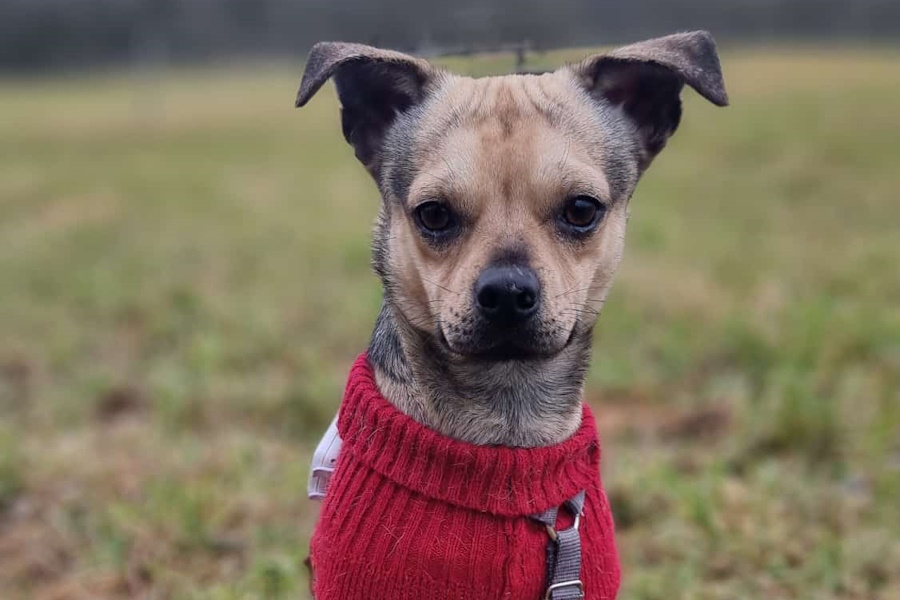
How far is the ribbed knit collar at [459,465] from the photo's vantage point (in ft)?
7.86

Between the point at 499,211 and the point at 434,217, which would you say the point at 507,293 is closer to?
the point at 499,211

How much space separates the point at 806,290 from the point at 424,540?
5365 millimetres

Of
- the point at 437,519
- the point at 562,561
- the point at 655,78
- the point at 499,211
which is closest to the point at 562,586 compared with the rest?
the point at 562,561

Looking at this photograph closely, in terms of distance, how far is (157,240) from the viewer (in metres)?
10.0

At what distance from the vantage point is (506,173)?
253 cm

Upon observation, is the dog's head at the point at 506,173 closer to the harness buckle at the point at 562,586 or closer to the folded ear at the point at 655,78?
the folded ear at the point at 655,78

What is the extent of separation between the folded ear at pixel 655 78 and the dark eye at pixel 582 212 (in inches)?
18.0

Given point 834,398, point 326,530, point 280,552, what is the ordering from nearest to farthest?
point 326,530 < point 280,552 < point 834,398

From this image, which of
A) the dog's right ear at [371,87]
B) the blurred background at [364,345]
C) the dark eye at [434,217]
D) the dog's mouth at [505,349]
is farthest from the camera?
the blurred background at [364,345]

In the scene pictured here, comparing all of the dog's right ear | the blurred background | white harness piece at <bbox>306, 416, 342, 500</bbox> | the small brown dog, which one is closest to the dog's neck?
the small brown dog

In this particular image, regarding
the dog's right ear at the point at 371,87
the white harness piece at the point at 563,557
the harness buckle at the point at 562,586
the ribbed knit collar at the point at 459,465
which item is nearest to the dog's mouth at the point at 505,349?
the ribbed knit collar at the point at 459,465

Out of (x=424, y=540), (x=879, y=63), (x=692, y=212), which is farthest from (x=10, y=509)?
(x=879, y=63)

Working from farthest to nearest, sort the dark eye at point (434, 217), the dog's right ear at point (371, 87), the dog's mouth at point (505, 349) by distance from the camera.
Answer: the dog's right ear at point (371, 87) → the dark eye at point (434, 217) → the dog's mouth at point (505, 349)

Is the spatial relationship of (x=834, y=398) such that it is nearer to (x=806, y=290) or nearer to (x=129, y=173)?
(x=806, y=290)
